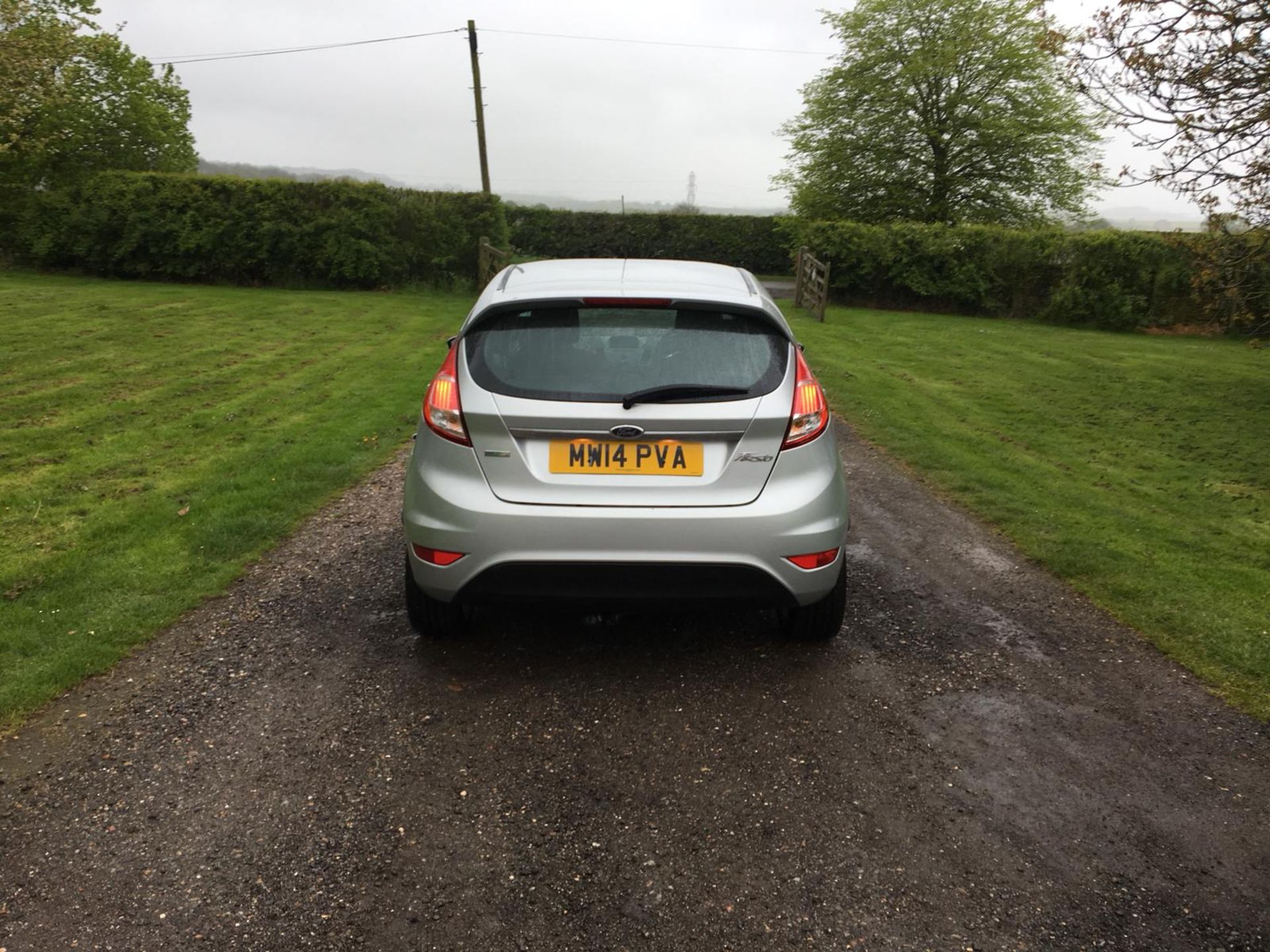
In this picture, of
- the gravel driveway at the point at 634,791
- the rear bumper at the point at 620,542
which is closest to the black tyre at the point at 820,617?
the gravel driveway at the point at 634,791

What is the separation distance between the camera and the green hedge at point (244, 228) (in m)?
21.5

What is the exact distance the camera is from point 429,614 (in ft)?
13.5

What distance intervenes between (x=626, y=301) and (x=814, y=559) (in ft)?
4.36

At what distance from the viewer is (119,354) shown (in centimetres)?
1183

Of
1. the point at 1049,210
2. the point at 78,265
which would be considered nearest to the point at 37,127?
the point at 78,265

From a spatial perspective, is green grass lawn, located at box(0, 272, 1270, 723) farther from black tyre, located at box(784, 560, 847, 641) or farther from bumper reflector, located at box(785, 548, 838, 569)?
bumper reflector, located at box(785, 548, 838, 569)

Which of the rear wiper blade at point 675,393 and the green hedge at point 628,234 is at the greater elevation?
the rear wiper blade at point 675,393

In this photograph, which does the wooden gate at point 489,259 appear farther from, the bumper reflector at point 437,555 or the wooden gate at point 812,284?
the bumper reflector at point 437,555

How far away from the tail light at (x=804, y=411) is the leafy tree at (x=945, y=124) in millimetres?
33864

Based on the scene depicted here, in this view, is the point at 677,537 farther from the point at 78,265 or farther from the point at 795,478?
the point at 78,265

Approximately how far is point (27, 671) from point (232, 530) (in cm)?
190

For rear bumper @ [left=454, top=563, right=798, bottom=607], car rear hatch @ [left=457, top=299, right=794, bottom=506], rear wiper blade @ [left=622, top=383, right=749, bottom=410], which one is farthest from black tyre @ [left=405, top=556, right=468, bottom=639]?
rear wiper blade @ [left=622, top=383, right=749, bottom=410]

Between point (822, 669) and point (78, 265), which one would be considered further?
point (78, 265)

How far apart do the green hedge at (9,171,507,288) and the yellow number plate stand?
19.8 meters
